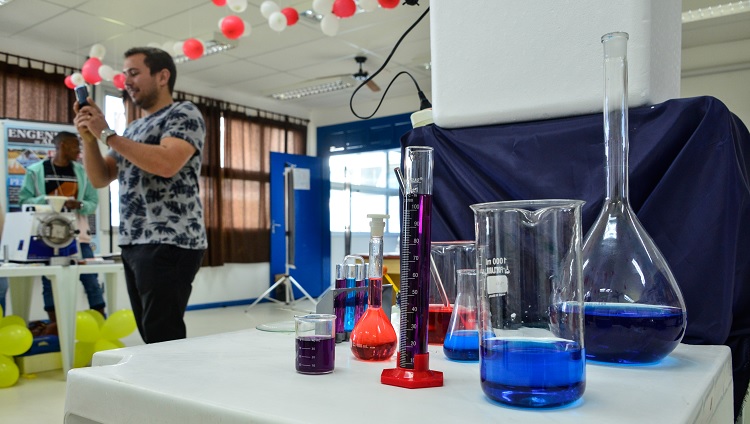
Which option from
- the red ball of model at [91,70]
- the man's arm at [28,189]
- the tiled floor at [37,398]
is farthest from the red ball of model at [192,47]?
the tiled floor at [37,398]

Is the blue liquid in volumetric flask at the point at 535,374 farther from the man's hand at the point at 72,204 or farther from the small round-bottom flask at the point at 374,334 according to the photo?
the man's hand at the point at 72,204

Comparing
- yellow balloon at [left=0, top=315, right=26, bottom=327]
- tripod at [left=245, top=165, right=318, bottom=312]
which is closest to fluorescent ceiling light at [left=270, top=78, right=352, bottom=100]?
tripod at [left=245, top=165, right=318, bottom=312]

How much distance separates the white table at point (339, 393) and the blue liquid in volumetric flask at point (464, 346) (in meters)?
0.02

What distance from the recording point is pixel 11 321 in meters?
3.29

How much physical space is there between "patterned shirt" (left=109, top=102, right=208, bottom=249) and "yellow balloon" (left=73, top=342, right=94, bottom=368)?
6.49 feet

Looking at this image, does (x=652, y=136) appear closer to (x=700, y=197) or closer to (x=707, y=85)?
(x=700, y=197)

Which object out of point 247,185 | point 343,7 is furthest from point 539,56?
point 247,185

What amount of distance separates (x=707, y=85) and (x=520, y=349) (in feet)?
20.4

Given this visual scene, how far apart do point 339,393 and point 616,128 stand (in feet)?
1.63

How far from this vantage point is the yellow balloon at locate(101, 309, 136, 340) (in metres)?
3.55

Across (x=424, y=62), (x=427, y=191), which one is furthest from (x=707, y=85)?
(x=427, y=191)

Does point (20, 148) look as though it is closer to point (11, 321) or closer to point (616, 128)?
point (11, 321)

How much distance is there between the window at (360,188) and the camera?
8242 mm

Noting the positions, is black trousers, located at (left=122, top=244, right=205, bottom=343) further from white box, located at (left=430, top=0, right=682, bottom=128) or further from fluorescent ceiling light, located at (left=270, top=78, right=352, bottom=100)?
fluorescent ceiling light, located at (left=270, top=78, right=352, bottom=100)
